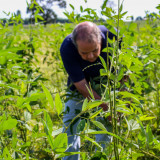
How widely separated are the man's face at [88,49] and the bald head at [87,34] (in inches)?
1.0

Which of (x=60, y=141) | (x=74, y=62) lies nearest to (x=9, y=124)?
(x=60, y=141)

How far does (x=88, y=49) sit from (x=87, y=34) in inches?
3.9

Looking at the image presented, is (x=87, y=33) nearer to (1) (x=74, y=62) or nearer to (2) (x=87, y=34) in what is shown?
(2) (x=87, y=34)

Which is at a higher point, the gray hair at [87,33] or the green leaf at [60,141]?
the gray hair at [87,33]

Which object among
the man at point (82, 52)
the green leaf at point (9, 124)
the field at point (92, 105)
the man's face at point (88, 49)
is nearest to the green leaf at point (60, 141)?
the field at point (92, 105)

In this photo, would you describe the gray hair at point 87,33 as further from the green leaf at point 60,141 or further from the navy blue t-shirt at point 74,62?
the green leaf at point 60,141

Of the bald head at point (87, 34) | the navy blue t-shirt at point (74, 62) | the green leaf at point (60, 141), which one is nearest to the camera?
the green leaf at point (60, 141)

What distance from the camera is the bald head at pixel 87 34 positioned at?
1524 millimetres

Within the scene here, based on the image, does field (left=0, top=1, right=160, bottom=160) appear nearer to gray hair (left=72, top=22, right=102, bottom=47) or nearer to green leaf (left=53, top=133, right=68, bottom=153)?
green leaf (left=53, top=133, right=68, bottom=153)

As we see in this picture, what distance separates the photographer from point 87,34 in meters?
1.53

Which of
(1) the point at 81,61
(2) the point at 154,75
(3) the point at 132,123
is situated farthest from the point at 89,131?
(2) the point at 154,75

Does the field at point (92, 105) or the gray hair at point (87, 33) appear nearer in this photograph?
the field at point (92, 105)

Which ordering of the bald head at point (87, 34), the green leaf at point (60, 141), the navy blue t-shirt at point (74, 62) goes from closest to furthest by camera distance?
the green leaf at point (60, 141)
the bald head at point (87, 34)
the navy blue t-shirt at point (74, 62)

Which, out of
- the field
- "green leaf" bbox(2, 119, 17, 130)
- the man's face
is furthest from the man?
"green leaf" bbox(2, 119, 17, 130)
